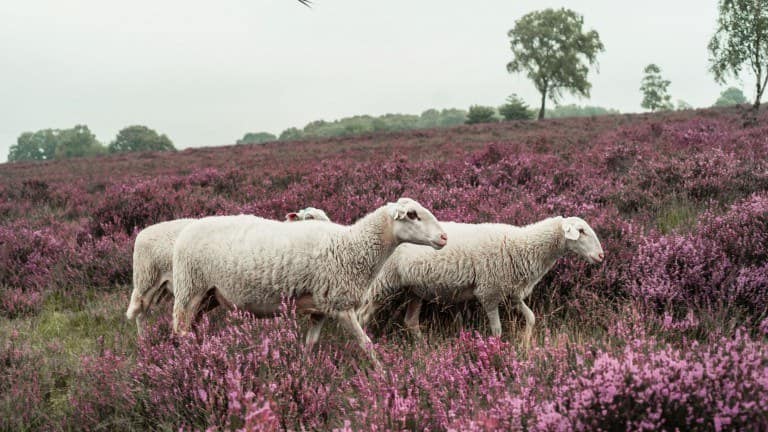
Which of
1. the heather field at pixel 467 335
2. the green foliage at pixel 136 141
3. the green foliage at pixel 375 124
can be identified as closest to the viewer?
the heather field at pixel 467 335

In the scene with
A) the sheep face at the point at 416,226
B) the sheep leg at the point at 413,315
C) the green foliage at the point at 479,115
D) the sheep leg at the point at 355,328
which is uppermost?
the green foliage at the point at 479,115

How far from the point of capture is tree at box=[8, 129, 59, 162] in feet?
325

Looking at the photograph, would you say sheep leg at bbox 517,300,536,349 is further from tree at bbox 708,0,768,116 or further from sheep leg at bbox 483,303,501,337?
tree at bbox 708,0,768,116

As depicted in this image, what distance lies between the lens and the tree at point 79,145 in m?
80.7

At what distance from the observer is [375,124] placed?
78688 mm

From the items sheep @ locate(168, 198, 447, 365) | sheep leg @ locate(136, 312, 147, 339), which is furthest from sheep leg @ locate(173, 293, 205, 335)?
sheep leg @ locate(136, 312, 147, 339)

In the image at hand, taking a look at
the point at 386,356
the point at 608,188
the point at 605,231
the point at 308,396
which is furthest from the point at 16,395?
the point at 608,188

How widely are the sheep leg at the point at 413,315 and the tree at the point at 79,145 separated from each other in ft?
291

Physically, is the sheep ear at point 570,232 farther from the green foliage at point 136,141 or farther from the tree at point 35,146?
the tree at point 35,146

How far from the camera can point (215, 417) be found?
2.36m

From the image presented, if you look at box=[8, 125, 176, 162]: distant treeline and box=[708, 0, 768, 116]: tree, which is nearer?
box=[708, 0, 768, 116]: tree

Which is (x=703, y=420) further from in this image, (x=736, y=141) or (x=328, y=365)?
(x=736, y=141)

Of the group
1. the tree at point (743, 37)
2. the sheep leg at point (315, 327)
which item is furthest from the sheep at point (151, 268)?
the tree at point (743, 37)

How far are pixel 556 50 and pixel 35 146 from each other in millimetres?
104056
